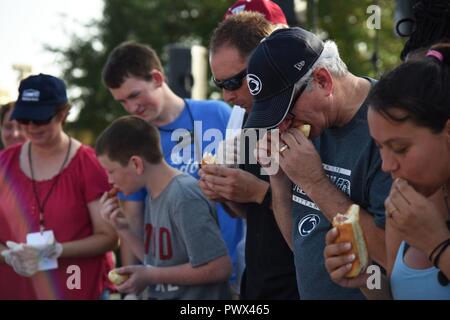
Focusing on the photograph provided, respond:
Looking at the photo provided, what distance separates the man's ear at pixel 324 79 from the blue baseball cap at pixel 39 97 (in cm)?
219

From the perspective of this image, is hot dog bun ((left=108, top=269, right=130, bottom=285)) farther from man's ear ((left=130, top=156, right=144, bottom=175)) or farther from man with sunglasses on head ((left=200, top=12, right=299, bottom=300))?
man with sunglasses on head ((left=200, top=12, right=299, bottom=300))

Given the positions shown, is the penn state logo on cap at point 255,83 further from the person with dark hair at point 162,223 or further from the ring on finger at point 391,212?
the person with dark hair at point 162,223

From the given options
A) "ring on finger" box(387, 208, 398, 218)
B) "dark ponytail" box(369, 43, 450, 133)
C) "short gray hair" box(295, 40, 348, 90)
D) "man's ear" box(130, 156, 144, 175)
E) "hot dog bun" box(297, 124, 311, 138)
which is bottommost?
"ring on finger" box(387, 208, 398, 218)

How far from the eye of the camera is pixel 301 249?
252 cm

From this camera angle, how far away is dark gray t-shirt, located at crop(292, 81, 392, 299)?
88.7 inches

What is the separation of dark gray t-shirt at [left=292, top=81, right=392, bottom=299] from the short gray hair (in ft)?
A: 0.50

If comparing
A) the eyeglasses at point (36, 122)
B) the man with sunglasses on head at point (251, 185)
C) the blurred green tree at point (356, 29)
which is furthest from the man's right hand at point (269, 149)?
the blurred green tree at point (356, 29)

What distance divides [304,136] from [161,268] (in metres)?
1.41

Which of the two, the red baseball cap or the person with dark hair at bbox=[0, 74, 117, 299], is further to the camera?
the person with dark hair at bbox=[0, 74, 117, 299]

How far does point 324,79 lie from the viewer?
7.89 ft

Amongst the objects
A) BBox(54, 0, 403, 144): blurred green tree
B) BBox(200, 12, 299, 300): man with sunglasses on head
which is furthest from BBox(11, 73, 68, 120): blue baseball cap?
BBox(54, 0, 403, 144): blurred green tree

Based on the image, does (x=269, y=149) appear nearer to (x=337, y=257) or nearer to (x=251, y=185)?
(x=251, y=185)

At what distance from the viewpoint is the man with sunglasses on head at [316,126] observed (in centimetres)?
233
